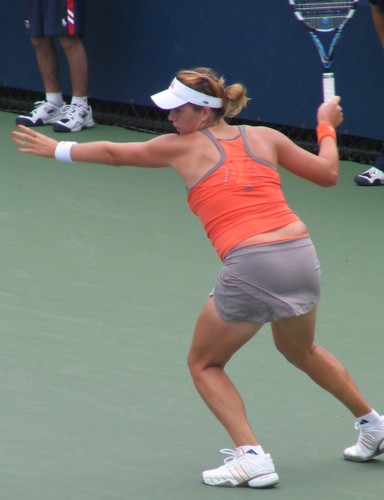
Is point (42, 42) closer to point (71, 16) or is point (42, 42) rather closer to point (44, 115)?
point (71, 16)

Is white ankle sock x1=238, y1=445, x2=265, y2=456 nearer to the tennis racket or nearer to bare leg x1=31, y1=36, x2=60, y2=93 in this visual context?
the tennis racket

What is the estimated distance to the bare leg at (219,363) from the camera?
423cm

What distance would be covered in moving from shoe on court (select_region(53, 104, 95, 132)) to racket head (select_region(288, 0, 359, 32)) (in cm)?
320

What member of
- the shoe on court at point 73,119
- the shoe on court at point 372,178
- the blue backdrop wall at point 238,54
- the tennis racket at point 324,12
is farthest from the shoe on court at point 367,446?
the shoe on court at point 73,119

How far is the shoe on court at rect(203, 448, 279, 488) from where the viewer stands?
4.24 meters

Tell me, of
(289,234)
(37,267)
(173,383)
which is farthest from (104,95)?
(289,234)

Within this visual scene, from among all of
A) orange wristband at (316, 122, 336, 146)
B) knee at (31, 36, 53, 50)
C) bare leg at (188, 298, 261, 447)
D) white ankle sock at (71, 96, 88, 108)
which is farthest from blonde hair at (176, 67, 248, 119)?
knee at (31, 36, 53, 50)

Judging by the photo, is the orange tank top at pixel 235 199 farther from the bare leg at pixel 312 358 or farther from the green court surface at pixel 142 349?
the green court surface at pixel 142 349

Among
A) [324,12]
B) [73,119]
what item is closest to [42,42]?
[73,119]

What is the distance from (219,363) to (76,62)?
6.10 meters

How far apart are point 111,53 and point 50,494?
6.85m

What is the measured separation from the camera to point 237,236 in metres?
4.25

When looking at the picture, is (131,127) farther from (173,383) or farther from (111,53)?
(173,383)

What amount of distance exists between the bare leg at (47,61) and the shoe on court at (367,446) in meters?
6.36
